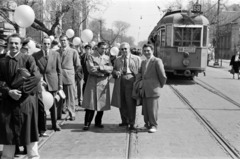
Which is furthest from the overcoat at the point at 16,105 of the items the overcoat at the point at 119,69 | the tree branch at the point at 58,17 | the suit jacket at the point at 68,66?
the tree branch at the point at 58,17

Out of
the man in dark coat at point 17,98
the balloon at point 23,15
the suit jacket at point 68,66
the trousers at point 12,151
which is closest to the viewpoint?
the man in dark coat at point 17,98

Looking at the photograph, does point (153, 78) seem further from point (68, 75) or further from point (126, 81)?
point (68, 75)

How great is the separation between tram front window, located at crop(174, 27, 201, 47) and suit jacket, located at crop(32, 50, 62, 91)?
9.38m

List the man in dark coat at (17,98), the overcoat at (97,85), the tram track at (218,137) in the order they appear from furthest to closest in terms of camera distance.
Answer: the overcoat at (97,85)
the tram track at (218,137)
the man in dark coat at (17,98)

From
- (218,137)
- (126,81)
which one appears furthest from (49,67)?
(218,137)

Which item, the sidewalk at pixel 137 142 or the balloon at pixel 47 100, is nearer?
the sidewalk at pixel 137 142

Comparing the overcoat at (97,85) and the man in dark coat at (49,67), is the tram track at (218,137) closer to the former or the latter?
the overcoat at (97,85)

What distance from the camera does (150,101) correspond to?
643cm

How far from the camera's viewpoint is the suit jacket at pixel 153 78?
6.33 m

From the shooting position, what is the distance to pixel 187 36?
48.5 feet

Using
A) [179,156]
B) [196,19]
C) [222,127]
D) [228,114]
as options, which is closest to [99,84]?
[179,156]

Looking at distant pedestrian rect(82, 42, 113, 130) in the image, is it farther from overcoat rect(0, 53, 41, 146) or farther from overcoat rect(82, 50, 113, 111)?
overcoat rect(0, 53, 41, 146)

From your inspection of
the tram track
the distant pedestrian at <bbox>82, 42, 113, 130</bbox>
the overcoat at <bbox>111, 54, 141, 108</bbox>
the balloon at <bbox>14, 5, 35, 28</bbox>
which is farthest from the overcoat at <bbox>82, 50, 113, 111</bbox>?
the balloon at <bbox>14, 5, 35, 28</bbox>

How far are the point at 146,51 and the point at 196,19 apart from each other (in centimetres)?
925
